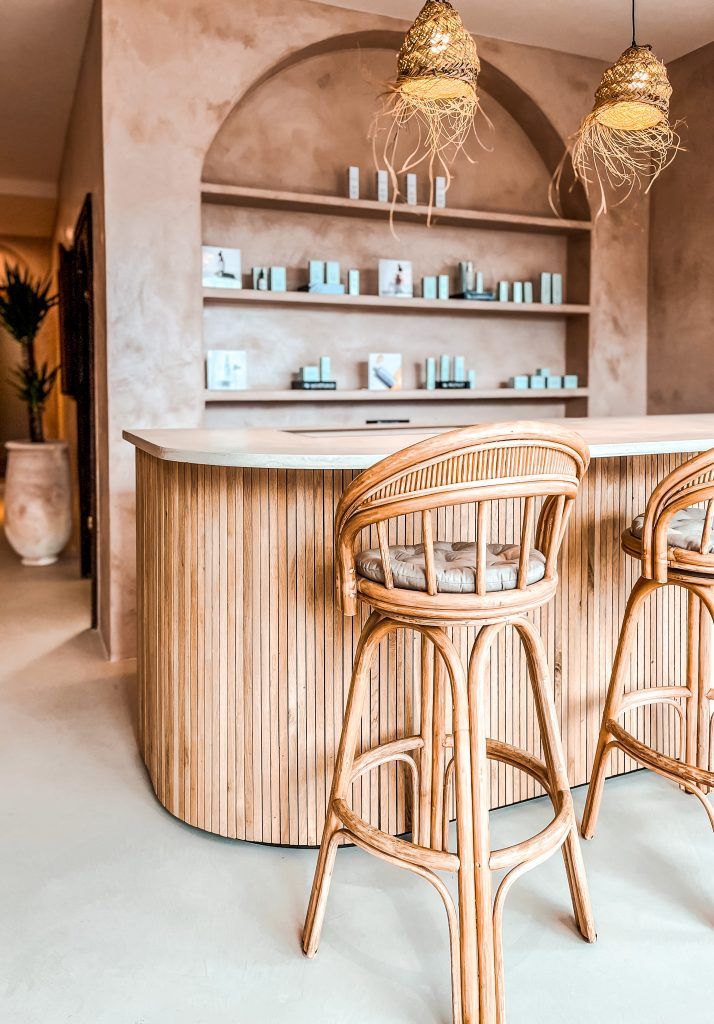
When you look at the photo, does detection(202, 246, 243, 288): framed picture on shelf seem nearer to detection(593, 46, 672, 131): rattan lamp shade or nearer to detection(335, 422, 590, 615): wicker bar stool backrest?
detection(593, 46, 672, 131): rattan lamp shade

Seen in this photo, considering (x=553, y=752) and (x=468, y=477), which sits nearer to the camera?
(x=468, y=477)

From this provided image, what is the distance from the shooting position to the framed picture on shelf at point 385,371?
13.9 feet

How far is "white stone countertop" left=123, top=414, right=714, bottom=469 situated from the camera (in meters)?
1.58

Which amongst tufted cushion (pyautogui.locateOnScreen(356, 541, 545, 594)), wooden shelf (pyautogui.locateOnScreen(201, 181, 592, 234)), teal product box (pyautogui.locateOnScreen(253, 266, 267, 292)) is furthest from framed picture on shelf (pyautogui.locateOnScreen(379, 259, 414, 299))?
tufted cushion (pyautogui.locateOnScreen(356, 541, 545, 594))

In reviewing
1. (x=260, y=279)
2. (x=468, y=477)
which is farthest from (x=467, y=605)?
(x=260, y=279)

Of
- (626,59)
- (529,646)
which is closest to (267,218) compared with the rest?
(626,59)

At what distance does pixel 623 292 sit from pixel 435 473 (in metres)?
3.63

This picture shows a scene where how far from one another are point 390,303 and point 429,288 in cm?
28

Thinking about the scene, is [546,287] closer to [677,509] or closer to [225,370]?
[225,370]

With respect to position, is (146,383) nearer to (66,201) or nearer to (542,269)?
(542,269)

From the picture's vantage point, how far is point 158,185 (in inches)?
Answer: 134

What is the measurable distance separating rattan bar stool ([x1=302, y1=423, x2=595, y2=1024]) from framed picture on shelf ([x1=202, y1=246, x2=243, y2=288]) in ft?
8.54

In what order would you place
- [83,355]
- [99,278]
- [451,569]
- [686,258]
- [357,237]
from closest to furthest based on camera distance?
[451,569] < [99,278] < [357,237] < [686,258] < [83,355]

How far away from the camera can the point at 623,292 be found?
4496 millimetres
